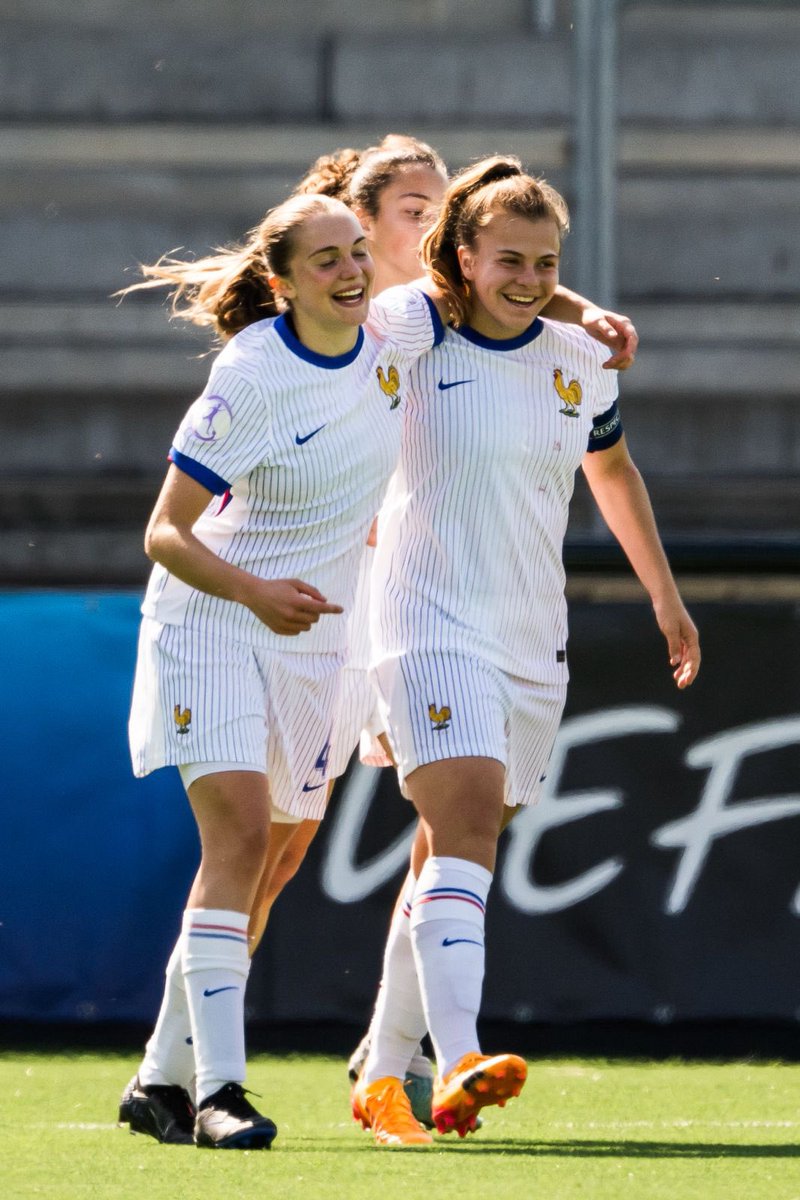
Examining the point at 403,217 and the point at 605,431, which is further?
the point at 403,217

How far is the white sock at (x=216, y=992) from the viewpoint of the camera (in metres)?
3.29

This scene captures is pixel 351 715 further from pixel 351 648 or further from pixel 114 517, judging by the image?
pixel 114 517

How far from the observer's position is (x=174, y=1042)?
3496 millimetres

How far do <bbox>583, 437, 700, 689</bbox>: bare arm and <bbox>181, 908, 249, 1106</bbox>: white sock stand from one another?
96 cm

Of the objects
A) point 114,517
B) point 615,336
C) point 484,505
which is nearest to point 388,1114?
point 484,505

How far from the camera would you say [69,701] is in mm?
4984

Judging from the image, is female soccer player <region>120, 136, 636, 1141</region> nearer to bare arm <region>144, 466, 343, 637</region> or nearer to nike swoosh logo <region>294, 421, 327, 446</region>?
nike swoosh logo <region>294, 421, 327, 446</region>

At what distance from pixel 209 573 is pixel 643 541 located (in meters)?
0.98

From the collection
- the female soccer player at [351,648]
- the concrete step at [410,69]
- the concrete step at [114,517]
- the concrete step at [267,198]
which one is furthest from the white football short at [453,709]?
the concrete step at [410,69]

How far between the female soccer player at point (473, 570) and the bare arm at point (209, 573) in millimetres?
319

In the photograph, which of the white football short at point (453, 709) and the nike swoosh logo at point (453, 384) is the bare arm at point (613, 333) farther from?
the white football short at point (453, 709)

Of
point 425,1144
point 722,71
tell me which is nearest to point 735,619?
point 425,1144

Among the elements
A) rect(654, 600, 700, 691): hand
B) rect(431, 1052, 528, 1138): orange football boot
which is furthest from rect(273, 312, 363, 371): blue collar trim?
rect(431, 1052, 528, 1138): orange football boot

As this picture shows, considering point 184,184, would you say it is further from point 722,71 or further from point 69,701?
point 69,701
